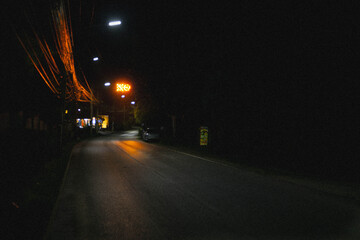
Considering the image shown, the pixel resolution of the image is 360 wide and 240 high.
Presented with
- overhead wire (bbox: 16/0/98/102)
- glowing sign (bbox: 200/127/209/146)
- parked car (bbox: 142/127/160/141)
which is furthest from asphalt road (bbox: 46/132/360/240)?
parked car (bbox: 142/127/160/141)

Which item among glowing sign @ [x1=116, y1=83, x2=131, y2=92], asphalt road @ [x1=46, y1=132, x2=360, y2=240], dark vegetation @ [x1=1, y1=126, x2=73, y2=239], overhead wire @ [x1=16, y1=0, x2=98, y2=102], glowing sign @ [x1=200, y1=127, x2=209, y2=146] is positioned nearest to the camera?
asphalt road @ [x1=46, y1=132, x2=360, y2=240]

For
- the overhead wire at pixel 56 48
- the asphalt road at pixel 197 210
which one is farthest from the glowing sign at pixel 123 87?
the asphalt road at pixel 197 210

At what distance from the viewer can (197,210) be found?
6617 millimetres

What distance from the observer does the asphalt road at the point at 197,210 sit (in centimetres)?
529


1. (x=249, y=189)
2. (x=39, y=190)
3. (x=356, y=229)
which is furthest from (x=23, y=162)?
(x=356, y=229)

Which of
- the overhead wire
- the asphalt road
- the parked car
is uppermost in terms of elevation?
the overhead wire

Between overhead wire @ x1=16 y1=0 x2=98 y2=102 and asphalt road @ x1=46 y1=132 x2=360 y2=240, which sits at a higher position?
overhead wire @ x1=16 y1=0 x2=98 y2=102

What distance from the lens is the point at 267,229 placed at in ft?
17.8

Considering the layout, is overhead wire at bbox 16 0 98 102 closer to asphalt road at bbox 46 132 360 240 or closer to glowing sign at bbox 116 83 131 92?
asphalt road at bbox 46 132 360 240

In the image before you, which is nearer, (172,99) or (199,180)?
(199,180)

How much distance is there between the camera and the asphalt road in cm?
529

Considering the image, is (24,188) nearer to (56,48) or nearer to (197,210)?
(197,210)

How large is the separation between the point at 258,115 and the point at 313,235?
1265 cm

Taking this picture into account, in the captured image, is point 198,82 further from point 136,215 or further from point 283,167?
point 136,215
